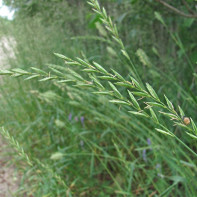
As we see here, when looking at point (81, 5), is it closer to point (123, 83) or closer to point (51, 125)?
point (51, 125)

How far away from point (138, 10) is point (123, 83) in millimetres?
1688

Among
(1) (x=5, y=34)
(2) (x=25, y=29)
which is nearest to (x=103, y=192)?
(2) (x=25, y=29)

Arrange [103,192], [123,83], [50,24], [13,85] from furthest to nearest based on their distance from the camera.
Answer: [13,85]
[50,24]
[103,192]
[123,83]

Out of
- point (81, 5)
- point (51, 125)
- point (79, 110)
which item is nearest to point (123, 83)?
point (51, 125)

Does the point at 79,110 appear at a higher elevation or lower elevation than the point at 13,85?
lower

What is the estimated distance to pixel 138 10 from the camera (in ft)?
6.26

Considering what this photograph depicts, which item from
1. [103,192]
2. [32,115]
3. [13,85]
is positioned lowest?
[103,192]

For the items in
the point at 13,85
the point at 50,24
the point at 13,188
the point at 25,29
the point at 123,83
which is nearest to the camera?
the point at 123,83

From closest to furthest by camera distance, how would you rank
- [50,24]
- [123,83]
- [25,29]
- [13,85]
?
[123,83], [25,29], [50,24], [13,85]

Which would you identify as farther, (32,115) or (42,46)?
(32,115)

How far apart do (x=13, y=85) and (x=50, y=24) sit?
28.1 inches

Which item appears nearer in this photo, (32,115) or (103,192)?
(103,192)

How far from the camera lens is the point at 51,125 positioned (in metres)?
1.91

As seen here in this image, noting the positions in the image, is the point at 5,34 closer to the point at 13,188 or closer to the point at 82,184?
the point at 13,188
